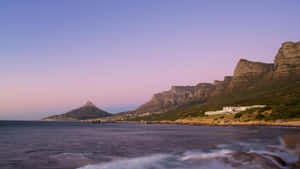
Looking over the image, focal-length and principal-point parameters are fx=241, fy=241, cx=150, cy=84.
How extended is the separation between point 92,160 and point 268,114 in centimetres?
11335

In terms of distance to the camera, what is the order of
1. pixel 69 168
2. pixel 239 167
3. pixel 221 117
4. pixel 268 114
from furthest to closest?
pixel 221 117 → pixel 268 114 → pixel 69 168 → pixel 239 167

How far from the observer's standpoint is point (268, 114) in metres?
122

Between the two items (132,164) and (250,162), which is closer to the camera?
(250,162)

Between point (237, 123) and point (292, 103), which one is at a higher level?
point (292, 103)

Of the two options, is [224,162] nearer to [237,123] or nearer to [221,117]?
[237,123]

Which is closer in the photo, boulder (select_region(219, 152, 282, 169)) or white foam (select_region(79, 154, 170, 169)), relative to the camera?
boulder (select_region(219, 152, 282, 169))

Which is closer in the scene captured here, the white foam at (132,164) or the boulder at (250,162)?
the boulder at (250,162)

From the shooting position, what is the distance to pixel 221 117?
502 ft

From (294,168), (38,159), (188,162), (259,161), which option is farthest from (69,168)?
(294,168)

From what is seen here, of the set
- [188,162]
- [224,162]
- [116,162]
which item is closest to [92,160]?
[116,162]

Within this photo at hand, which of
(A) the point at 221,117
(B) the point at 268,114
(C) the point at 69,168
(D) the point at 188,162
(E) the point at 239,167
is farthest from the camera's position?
(A) the point at 221,117

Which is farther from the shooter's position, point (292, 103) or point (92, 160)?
point (292, 103)

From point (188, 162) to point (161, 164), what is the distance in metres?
3.24

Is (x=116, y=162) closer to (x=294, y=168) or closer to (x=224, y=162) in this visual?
(x=224, y=162)
